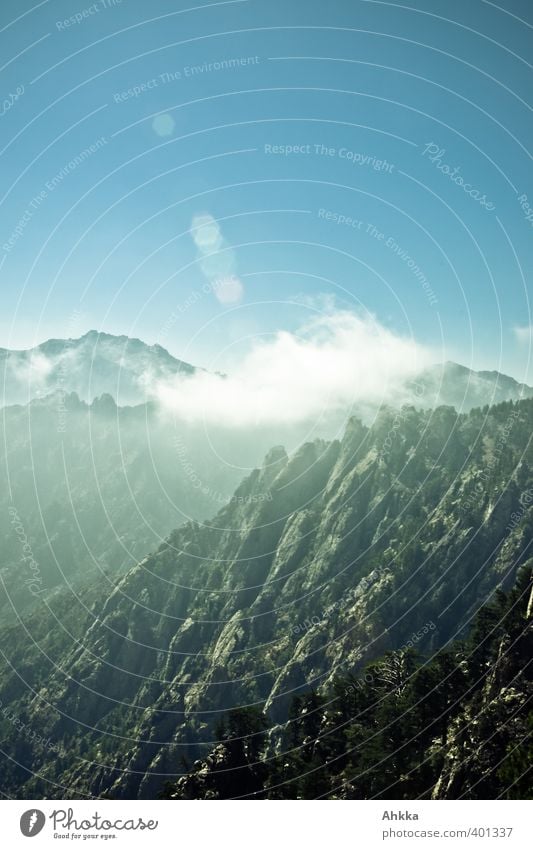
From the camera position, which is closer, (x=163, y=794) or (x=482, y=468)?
(x=163, y=794)

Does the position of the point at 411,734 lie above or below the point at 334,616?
above

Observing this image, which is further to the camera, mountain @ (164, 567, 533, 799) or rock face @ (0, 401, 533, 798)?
rock face @ (0, 401, 533, 798)

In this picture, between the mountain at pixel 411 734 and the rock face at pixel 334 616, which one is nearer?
the mountain at pixel 411 734

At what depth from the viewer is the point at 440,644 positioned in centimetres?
14325

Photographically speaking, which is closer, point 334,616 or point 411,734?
point 411,734
